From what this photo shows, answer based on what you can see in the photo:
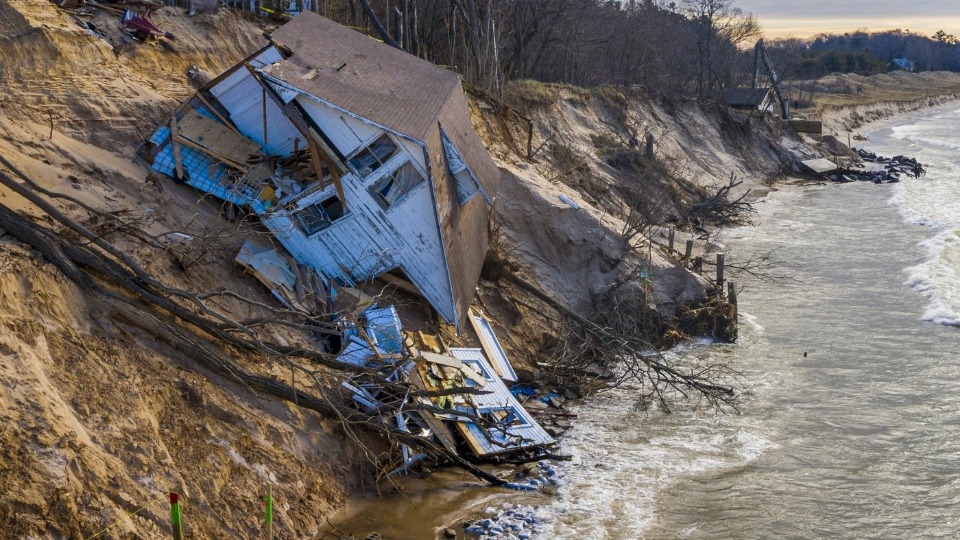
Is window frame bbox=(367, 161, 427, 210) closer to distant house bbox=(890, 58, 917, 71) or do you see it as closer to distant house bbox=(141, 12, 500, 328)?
distant house bbox=(141, 12, 500, 328)

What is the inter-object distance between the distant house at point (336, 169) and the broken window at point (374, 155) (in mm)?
16

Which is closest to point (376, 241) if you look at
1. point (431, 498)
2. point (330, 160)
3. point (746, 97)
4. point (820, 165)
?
point (330, 160)

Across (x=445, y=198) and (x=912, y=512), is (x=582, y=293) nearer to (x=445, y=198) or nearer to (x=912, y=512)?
(x=445, y=198)

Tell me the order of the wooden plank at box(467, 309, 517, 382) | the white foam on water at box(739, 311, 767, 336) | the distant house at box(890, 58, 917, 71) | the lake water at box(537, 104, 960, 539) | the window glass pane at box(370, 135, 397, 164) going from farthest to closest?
the distant house at box(890, 58, 917, 71), the white foam on water at box(739, 311, 767, 336), the wooden plank at box(467, 309, 517, 382), the window glass pane at box(370, 135, 397, 164), the lake water at box(537, 104, 960, 539)

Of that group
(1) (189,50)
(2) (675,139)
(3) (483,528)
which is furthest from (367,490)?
(2) (675,139)

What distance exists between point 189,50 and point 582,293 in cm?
928

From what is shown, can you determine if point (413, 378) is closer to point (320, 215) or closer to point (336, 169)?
point (320, 215)

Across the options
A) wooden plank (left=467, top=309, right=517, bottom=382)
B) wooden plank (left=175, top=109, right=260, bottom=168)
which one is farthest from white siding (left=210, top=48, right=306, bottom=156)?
wooden plank (left=467, top=309, right=517, bottom=382)

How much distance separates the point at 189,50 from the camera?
1988 centimetres

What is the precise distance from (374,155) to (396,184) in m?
0.56

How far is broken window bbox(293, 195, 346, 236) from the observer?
50.2 ft

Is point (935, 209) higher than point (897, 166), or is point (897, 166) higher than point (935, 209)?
point (897, 166)

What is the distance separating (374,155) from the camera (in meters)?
15.3

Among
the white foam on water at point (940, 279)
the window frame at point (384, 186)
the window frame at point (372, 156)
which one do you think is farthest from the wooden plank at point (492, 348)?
the white foam on water at point (940, 279)
